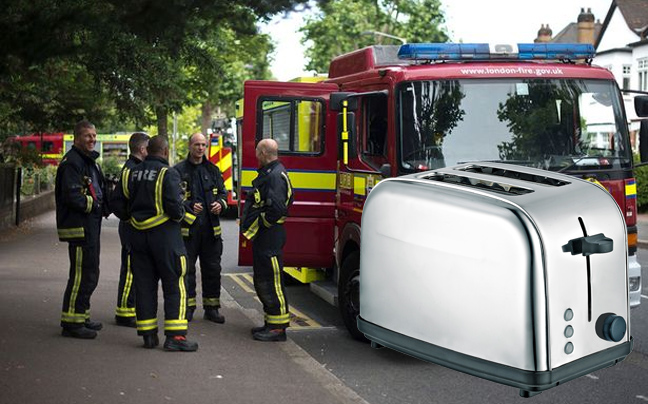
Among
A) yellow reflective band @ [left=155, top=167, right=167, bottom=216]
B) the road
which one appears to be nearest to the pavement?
the road

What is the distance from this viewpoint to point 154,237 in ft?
26.3

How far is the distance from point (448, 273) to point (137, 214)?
4.20 metres

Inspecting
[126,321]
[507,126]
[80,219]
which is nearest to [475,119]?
[507,126]

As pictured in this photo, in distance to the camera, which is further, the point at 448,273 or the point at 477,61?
the point at 477,61

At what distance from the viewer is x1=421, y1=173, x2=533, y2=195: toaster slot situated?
4629 millimetres

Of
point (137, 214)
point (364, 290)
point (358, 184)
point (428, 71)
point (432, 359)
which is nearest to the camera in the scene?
point (432, 359)

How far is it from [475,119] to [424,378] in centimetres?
226

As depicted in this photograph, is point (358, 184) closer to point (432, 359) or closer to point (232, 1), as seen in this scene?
A: point (232, 1)

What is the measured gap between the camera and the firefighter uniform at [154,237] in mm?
7988

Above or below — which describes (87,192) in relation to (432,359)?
above

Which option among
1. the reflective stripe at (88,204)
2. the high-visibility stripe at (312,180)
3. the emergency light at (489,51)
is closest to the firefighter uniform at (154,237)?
the reflective stripe at (88,204)

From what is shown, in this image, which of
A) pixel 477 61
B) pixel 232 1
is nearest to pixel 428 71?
pixel 477 61

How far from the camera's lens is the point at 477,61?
9008mm

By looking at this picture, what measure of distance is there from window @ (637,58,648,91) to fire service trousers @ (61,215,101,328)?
4040 centimetres
